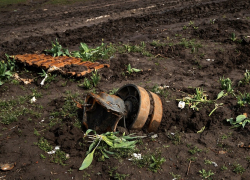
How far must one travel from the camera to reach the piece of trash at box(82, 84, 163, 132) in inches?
155

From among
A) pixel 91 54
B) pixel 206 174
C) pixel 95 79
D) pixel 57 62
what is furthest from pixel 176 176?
pixel 91 54

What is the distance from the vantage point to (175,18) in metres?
10.2

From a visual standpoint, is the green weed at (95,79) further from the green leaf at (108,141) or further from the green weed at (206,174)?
the green weed at (206,174)

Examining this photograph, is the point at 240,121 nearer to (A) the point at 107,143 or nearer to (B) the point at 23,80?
(A) the point at 107,143

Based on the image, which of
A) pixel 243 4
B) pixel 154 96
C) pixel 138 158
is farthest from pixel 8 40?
pixel 243 4

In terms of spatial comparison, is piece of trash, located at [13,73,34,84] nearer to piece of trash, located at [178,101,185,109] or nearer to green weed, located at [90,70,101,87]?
green weed, located at [90,70,101,87]

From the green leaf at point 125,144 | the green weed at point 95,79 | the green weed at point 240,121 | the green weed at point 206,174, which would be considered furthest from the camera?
the green weed at point 95,79

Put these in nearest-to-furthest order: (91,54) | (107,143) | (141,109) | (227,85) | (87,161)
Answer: (87,161) < (107,143) < (141,109) < (227,85) < (91,54)

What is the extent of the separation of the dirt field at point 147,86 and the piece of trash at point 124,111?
0.25 metres

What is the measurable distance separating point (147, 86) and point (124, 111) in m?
1.41

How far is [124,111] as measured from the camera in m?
4.16

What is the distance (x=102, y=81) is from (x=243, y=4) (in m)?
8.03

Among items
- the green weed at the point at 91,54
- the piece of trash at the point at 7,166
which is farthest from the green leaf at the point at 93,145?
the green weed at the point at 91,54

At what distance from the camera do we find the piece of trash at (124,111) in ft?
12.9
